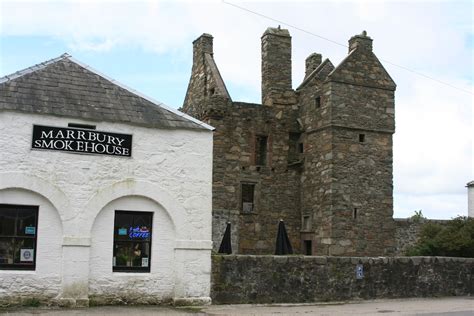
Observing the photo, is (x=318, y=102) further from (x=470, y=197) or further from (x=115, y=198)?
(x=470, y=197)

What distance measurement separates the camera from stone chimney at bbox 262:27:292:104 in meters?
28.1

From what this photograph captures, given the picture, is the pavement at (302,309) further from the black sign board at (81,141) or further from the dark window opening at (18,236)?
the black sign board at (81,141)

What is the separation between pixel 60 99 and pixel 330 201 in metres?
12.1

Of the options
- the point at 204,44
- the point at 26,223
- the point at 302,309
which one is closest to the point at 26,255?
the point at 26,223

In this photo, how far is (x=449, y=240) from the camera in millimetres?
24547

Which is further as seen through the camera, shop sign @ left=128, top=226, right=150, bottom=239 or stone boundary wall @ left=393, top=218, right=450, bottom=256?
stone boundary wall @ left=393, top=218, right=450, bottom=256

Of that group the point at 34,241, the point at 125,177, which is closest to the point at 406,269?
the point at 125,177

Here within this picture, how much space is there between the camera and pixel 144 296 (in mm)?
16875

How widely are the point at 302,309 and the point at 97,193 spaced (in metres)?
6.08

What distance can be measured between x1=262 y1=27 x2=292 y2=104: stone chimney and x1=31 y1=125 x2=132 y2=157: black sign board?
39.9 feet

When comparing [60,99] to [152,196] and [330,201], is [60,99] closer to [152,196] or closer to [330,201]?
[152,196]

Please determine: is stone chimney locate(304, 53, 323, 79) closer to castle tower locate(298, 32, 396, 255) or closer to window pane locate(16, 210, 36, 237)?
castle tower locate(298, 32, 396, 255)

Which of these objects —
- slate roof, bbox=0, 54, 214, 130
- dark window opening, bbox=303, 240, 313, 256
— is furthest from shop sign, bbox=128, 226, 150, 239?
dark window opening, bbox=303, 240, 313, 256

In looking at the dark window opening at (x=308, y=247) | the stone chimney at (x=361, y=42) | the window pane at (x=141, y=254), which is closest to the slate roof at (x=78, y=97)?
the window pane at (x=141, y=254)
